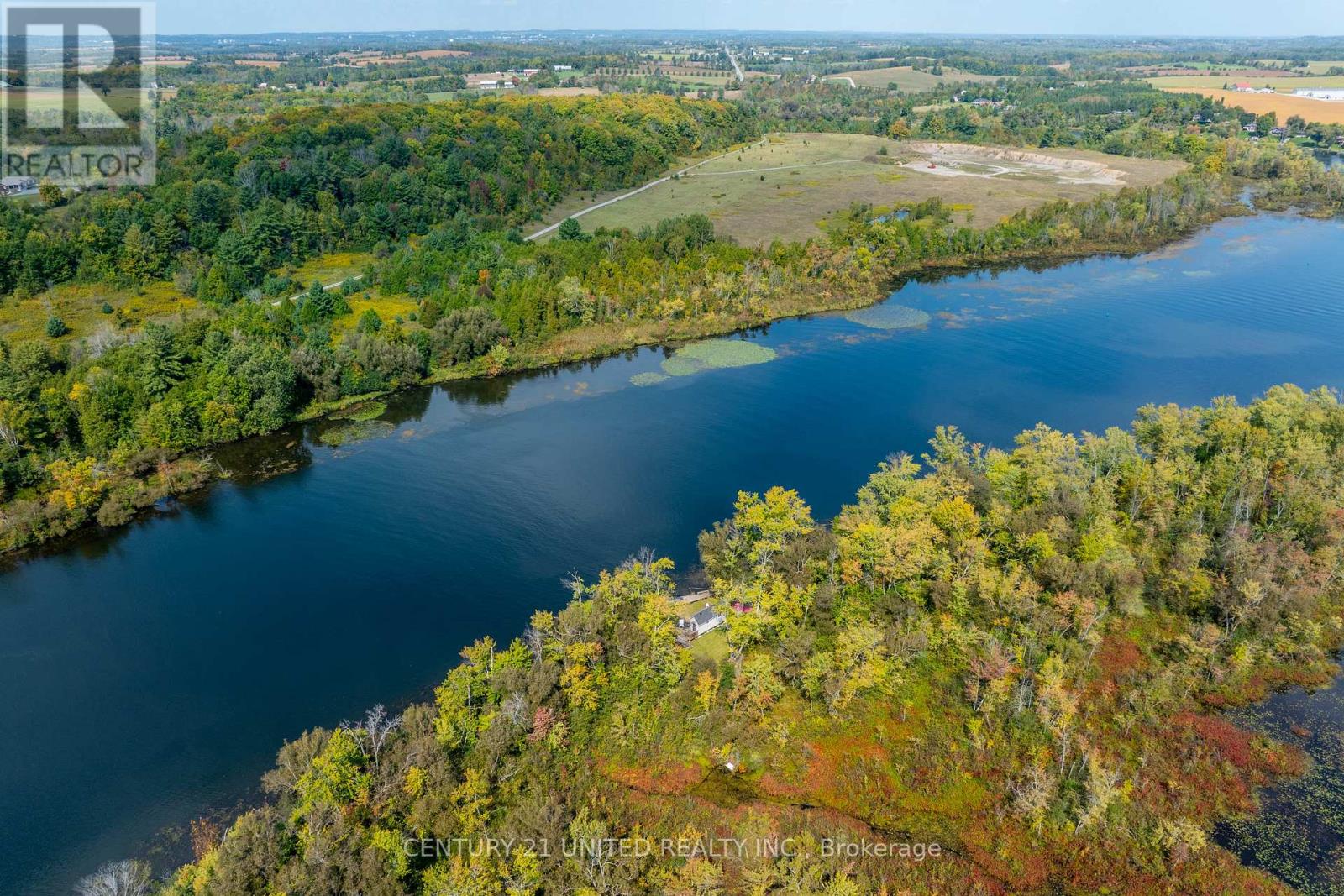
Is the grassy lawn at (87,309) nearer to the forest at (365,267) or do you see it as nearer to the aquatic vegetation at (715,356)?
the forest at (365,267)

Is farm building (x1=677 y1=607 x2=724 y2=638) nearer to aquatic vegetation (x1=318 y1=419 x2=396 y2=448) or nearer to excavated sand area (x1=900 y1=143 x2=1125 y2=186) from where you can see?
aquatic vegetation (x1=318 y1=419 x2=396 y2=448)

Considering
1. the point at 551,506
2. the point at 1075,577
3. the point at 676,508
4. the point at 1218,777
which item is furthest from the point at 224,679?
the point at 1218,777

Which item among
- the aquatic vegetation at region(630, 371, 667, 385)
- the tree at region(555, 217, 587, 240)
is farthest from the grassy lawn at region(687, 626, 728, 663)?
the tree at region(555, 217, 587, 240)

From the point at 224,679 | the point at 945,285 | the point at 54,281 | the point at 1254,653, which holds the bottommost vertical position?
the point at 224,679

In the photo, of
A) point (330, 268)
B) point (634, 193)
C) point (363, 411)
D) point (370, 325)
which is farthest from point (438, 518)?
point (634, 193)

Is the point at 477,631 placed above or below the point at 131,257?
below

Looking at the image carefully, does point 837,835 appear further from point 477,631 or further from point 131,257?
point 131,257
